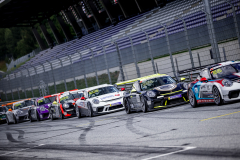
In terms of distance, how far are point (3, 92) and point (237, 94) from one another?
111ft

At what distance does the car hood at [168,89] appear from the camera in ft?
35.7

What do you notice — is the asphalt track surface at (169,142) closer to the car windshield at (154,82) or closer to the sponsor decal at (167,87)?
the sponsor decal at (167,87)

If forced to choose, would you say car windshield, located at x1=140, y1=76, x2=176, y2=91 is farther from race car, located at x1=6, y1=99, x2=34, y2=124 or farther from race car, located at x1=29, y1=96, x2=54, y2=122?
race car, located at x1=6, y1=99, x2=34, y2=124

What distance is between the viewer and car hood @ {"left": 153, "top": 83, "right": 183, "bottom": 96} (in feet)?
35.7

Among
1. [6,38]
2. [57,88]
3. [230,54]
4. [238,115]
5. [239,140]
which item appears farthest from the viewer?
[6,38]

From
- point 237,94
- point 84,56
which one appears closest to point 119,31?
point 84,56

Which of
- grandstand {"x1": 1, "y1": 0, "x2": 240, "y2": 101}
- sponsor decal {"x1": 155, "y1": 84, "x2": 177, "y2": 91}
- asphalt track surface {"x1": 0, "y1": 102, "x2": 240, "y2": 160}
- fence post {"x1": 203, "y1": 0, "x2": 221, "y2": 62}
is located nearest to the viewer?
asphalt track surface {"x1": 0, "y1": 102, "x2": 240, "y2": 160}

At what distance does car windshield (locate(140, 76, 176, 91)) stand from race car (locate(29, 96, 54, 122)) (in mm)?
8043

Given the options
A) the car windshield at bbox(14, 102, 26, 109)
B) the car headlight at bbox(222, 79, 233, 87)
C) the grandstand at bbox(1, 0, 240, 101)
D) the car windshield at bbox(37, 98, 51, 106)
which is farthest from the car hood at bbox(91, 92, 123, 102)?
the car windshield at bbox(14, 102, 26, 109)

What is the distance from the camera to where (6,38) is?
101812 mm

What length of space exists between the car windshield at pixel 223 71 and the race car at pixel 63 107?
7.93 metres

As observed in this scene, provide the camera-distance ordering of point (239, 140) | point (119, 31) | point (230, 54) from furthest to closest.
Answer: point (119, 31) < point (230, 54) < point (239, 140)

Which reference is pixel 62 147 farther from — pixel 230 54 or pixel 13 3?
pixel 13 3

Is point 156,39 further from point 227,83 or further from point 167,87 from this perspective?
point 227,83
